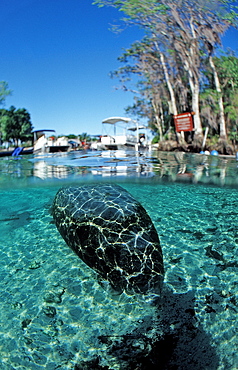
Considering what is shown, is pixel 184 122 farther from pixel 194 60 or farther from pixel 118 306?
pixel 118 306

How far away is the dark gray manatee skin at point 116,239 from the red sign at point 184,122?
22.0 meters

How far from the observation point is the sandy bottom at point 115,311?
2274 millimetres

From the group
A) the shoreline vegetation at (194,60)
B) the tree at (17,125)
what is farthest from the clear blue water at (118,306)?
the tree at (17,125)

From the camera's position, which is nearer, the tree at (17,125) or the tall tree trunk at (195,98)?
the tall tree trunk at (195,98)

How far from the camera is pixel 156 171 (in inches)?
408

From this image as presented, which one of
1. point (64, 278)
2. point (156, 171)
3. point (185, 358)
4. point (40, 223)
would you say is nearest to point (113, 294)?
point (64, 278)

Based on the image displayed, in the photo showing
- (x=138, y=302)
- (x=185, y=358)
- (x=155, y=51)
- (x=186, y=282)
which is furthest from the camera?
(x=155, y=51)

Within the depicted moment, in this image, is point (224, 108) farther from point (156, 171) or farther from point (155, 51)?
point (156, 171)

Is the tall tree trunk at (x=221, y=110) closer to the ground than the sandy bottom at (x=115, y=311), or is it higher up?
higher up

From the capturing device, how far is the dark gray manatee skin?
309 cm

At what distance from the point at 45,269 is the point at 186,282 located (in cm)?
181

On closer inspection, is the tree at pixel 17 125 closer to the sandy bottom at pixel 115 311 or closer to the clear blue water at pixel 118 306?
the clear blue water at pixel 118 306

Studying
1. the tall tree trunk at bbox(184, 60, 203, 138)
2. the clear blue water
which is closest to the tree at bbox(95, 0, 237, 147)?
the tall tree trunk at bbox(184, 60, 203, 138)

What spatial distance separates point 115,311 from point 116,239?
2.55 feet
